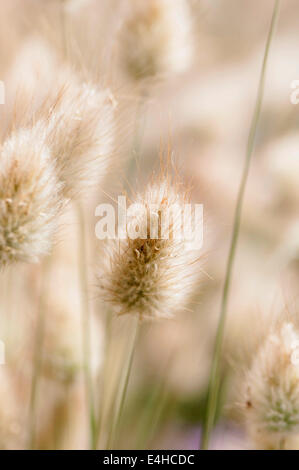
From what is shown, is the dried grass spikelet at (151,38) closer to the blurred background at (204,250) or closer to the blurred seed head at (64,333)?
the blurred background at (204,250)

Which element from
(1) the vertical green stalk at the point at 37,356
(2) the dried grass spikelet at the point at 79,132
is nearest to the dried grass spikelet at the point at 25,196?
(2) the dried grass spikelet at the point at 79,132

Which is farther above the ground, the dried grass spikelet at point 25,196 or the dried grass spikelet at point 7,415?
the dried grass spikelet at point 25,196

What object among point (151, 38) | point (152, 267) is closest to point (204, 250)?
point (152, 267)

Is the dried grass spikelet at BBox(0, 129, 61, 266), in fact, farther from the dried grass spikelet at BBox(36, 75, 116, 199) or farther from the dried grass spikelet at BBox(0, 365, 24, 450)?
the dried grass spikelet at BBox(0, 365, 24, 450)

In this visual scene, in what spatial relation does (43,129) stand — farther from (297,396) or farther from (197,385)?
(197,385)

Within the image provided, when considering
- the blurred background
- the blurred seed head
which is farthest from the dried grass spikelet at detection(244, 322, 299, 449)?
the blurred seed head
